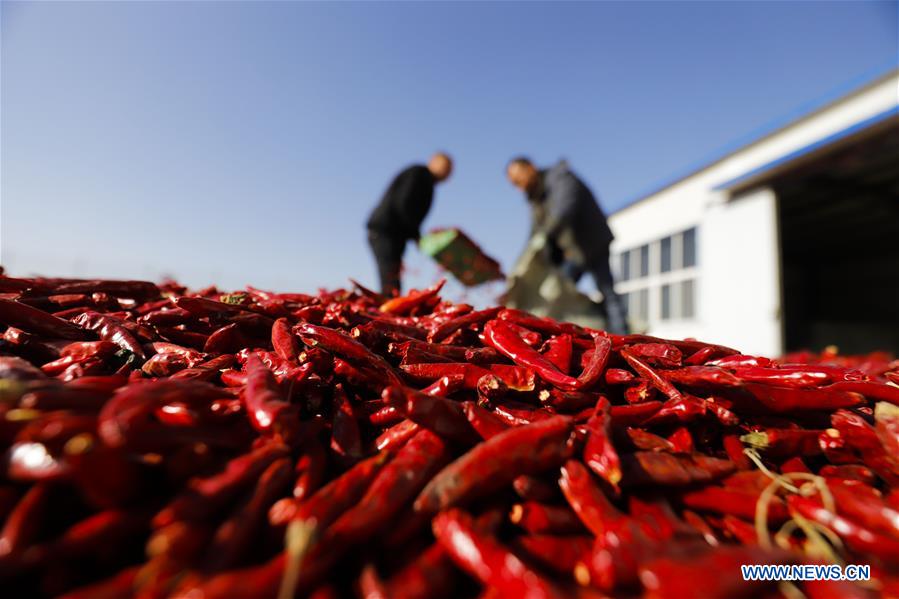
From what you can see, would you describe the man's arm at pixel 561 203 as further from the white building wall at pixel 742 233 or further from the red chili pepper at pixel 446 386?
the red chili pepper at pixel 446 386

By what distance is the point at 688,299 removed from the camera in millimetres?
12211

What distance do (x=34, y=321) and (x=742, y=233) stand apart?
12.3 meters

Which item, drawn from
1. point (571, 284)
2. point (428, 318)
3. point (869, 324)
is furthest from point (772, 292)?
point (869, 324)

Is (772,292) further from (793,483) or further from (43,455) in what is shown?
(43,455)

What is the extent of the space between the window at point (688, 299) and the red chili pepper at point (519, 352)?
1156cm

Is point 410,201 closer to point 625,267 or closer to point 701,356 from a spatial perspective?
point 701,356

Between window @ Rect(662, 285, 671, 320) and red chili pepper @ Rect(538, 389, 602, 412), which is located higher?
window @ Rect(662, 285, 671, 320)

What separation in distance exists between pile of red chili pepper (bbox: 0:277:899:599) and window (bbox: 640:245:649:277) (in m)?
12.9

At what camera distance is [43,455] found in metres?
1.03

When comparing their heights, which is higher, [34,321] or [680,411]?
[34,321]

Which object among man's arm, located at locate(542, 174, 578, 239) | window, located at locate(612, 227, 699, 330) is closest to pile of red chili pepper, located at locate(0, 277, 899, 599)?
man's arm, located at locate(542, 174, 578, 239)

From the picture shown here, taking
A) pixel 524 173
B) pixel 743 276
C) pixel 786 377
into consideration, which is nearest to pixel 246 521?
pixel 786 377

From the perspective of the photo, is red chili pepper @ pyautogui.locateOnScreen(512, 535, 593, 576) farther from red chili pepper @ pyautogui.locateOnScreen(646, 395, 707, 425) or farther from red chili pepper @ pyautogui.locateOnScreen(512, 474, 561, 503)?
red chili pepper @ pyautogui.locateOnScreen(646, 395, 707, 425)

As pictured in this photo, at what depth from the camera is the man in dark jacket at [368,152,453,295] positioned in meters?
8.17
